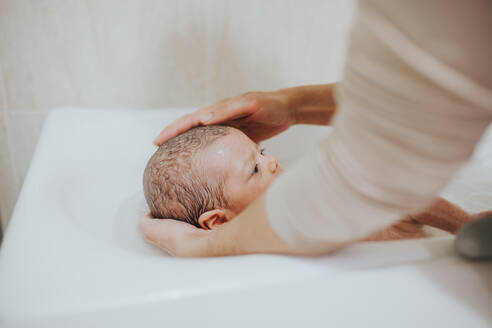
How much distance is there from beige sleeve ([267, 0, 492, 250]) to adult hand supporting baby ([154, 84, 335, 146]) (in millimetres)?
426

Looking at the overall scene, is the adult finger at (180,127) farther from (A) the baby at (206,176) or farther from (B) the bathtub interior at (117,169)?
(B) the bathtub interior at (117,169)

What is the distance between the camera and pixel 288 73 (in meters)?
1.13

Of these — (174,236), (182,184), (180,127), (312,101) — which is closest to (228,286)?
(174,236)

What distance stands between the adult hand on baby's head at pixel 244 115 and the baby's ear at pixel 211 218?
0.19 metres

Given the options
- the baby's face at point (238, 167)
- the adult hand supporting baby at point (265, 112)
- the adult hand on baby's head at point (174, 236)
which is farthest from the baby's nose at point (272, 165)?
the adult hand on baby's head at point (174, 236)

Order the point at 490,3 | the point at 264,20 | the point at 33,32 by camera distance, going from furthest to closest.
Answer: the point at 264,20 → the point at 33,32 → the point at 490,3

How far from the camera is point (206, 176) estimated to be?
2.44ft

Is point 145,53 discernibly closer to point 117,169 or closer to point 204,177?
point 117,169

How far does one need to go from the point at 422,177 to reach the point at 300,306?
0.70 ft

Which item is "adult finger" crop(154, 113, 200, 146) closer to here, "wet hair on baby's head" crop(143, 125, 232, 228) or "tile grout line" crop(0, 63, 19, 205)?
"wet hair on baby's head" crop(143, 125, 232, 228)

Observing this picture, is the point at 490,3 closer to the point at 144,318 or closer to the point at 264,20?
the point at 144,318

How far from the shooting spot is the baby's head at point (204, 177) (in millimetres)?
738

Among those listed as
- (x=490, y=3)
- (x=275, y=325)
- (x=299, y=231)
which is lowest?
(x=275, y=325)

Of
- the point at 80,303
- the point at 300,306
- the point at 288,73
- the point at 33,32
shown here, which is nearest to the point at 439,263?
the point at 300,306
